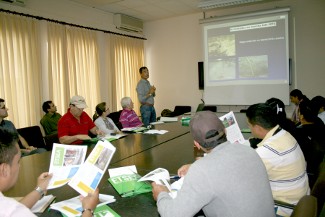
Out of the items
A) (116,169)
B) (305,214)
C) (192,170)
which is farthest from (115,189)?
(305,214)

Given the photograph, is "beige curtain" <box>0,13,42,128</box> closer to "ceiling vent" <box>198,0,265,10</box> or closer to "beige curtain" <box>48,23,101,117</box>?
"beige curtain" <box>48,23,101,117</box>

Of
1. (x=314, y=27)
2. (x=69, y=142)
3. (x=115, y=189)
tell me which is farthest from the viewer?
(x=314, y=27)

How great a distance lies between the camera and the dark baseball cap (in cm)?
125

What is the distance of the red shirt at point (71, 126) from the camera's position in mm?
3119

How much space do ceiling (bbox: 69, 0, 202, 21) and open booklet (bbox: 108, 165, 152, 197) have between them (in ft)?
14.0

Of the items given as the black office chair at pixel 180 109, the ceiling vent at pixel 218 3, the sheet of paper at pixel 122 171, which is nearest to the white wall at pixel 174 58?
the black office chair at pixel 180 109

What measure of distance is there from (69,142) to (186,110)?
4.04 metres

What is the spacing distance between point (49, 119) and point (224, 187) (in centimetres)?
399

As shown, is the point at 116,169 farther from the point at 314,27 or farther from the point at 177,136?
the point at 314,27

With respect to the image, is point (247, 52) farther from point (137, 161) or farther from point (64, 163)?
point (64, 163)

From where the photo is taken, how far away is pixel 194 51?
21.7 feet

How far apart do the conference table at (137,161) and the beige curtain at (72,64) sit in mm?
2408

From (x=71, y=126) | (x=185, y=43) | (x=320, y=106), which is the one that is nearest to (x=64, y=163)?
(x=71, y=126)

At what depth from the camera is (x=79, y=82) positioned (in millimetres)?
5426
